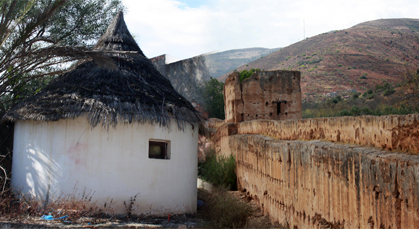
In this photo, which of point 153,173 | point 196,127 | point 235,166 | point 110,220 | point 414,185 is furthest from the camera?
point 235,166

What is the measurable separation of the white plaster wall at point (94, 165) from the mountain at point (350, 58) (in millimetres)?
29398

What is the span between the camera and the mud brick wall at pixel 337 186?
2982 mm

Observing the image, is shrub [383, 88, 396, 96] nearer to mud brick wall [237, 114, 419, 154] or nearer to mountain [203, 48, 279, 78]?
mud brick wall [237, 114, 419, 154]

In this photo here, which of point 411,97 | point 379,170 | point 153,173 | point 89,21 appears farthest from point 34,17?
point 411,97

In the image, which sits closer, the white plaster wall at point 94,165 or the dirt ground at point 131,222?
the dirt ground at point 131,222

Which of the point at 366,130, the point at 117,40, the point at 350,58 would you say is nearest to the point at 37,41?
the point at 117,40

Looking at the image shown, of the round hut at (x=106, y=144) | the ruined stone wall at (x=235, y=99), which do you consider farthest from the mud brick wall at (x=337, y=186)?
the ruined stone wall at (x=235, y=99)

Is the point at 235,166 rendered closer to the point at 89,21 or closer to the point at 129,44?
the point at 129,44

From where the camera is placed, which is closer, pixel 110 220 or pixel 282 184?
pixel 282 184

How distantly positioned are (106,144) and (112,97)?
3.13ft

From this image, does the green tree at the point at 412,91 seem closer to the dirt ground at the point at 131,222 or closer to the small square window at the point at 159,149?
the dirt ground at the point at 131,222

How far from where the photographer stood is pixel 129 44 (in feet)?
30.2

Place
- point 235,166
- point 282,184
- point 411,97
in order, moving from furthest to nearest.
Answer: point 411,97 → point 235,166 → point 282,184

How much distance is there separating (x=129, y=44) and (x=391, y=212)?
756 centimetres
